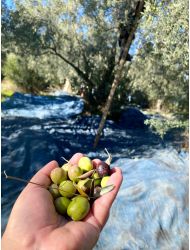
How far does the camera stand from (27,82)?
25.1 m

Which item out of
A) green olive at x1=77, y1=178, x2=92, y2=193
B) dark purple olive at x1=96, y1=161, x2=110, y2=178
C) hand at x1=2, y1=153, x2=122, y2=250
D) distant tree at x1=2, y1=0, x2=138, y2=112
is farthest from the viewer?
distant tree at x1=2, y1=0, x2=138, y2=112

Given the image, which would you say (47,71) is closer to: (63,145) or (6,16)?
(6,16)

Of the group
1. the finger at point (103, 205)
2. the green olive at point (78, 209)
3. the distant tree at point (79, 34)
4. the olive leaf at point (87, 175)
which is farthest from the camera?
the distant tree at point (79, 34)

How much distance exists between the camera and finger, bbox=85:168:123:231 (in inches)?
104

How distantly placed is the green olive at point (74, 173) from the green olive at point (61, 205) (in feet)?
0.77

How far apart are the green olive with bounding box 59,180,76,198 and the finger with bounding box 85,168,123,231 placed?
216mm

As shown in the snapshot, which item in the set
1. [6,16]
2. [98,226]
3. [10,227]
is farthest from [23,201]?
[6,16]

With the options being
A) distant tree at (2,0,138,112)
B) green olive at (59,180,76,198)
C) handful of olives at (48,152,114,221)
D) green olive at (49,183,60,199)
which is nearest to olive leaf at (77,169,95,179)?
handful of olives at (48,152,114,221)

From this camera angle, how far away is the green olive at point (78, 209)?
8.47ft

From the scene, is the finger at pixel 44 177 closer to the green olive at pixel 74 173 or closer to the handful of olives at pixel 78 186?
the handful of olives at pixel 78 186

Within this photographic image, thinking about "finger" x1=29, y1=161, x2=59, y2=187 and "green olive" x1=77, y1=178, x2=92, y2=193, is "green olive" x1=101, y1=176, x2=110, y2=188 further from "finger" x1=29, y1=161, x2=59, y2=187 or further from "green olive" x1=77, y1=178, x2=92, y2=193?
"finger" x1=29, y1=161, x2=59, y2=187

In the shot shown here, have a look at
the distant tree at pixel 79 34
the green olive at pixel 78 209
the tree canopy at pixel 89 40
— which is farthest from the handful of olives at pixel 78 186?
the distant tree at pixel 79 34

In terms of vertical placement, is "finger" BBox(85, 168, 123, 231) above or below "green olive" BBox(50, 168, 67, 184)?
below

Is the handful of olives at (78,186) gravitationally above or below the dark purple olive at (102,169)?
below
